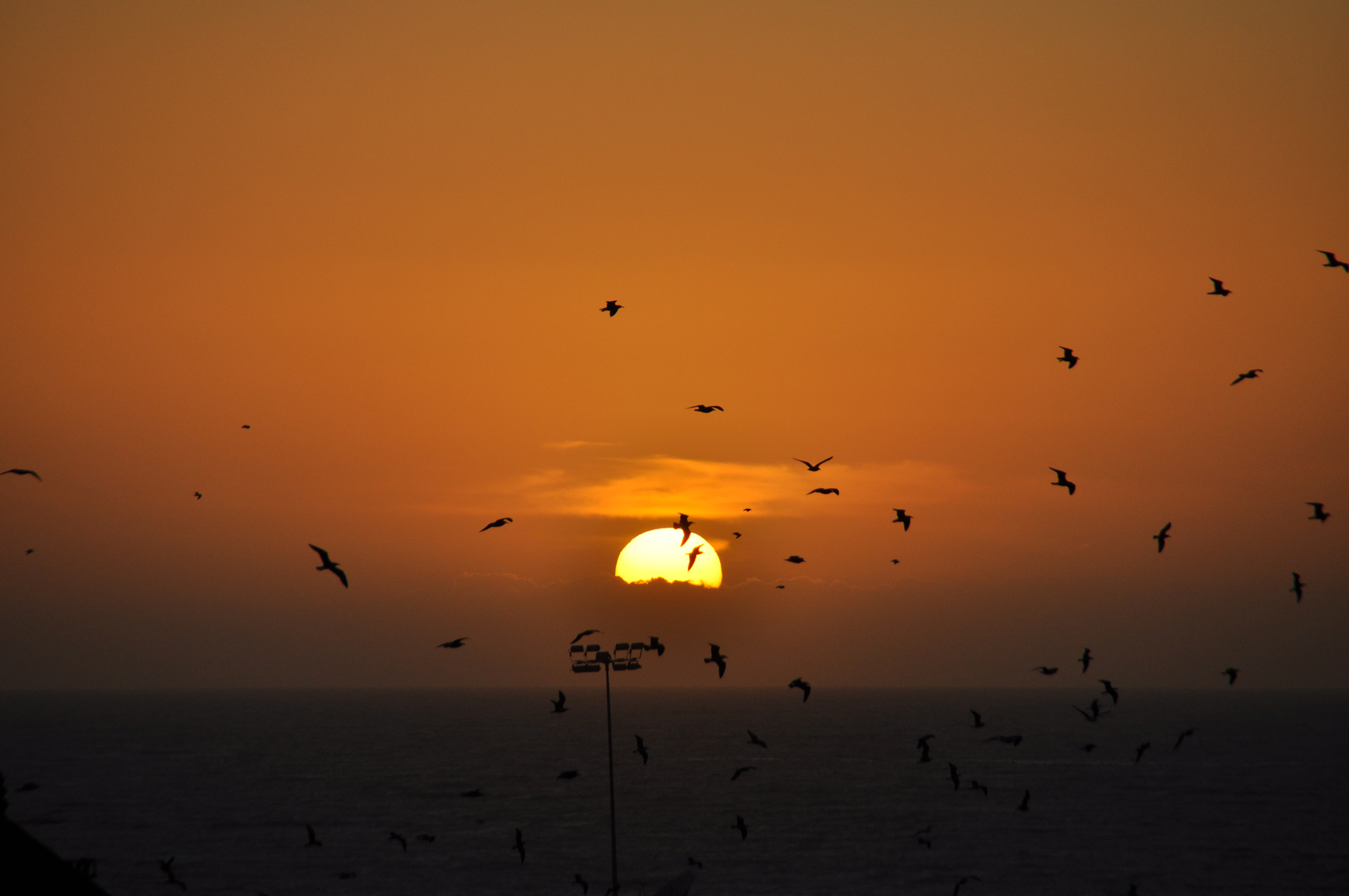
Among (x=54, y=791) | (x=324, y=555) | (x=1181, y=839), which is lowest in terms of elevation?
(x=1181, y=839)

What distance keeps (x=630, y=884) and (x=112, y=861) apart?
1695 inches

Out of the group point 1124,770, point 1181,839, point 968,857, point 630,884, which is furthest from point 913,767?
point 630,884

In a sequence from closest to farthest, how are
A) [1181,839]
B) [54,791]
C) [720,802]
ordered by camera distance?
[1181,839]
[720,802]
[54,791]

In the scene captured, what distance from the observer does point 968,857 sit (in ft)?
277

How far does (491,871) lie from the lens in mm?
77375

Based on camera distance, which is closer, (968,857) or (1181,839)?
(968,857)

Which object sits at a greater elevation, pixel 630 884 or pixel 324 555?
pixel 324 555

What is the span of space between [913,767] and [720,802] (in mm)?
51954

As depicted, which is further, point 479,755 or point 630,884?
point 479,755

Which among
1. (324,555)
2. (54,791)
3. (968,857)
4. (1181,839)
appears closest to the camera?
(324,555)

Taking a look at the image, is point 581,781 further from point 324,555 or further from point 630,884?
point 324,555

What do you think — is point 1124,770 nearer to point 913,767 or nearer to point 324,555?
point 913,767

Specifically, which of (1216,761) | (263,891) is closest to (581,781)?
(263,891)

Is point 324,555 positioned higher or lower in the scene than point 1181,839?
higher
